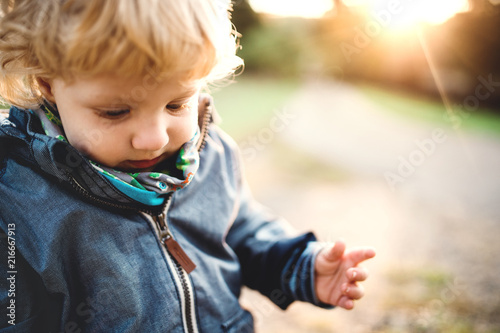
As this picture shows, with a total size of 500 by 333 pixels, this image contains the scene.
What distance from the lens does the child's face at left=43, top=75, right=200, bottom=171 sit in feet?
3.15

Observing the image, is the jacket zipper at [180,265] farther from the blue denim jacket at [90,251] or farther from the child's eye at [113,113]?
the child's eye at [113,113]

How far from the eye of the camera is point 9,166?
1.07 metres

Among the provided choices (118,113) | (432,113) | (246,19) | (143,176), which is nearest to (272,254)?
(143,176)

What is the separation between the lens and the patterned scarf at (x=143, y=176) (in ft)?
3.50

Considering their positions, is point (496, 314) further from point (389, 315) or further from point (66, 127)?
point (66, 127)

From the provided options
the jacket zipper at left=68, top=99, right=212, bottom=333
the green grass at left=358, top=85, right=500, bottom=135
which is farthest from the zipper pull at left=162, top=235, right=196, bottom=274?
the green grass at left=358, top=85, right=500, bottom=135

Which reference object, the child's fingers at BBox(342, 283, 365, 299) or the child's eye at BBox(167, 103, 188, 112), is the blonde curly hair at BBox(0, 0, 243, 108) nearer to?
the child's eye at BBox(167, 103, 188, 112)

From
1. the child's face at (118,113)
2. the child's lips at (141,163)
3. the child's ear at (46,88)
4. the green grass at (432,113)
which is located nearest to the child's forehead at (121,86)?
Answer: the child's face at (118,113)

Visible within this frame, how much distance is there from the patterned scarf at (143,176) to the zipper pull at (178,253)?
0.40ft

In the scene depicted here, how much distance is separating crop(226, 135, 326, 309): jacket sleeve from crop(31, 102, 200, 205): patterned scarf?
401mm

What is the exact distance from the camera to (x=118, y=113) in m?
1.00

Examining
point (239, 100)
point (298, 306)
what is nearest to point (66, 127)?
point (298, 306)

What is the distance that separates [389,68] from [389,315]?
29.4 ft

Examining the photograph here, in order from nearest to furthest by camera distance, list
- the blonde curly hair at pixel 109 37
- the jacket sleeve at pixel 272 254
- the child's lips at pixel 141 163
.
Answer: the blonde curly hair at pixel 109 37 < the child's lips at pixel 141 163 < the jacket sleeve at pixel 272 254
